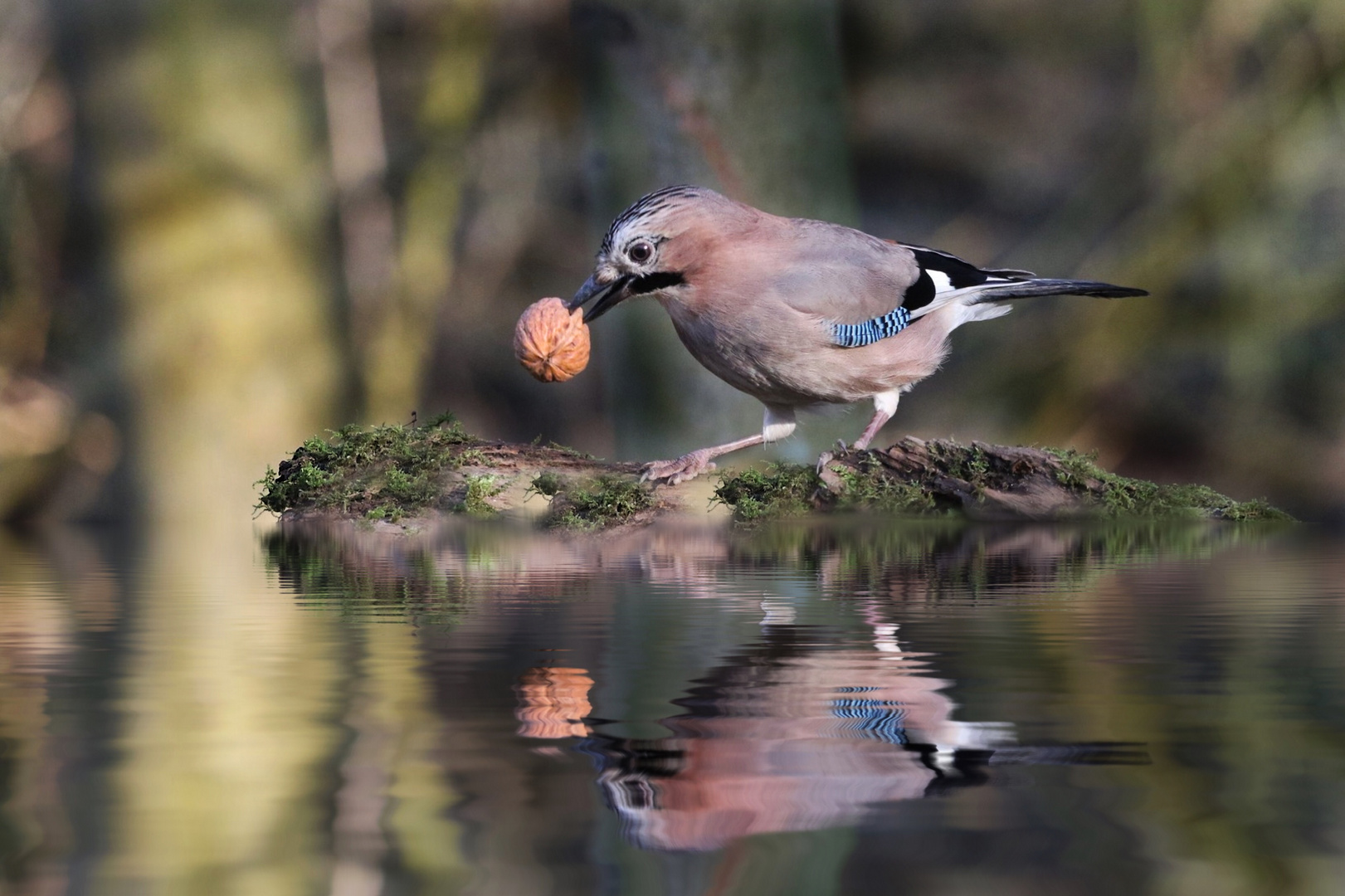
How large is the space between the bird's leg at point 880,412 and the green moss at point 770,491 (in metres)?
0.44

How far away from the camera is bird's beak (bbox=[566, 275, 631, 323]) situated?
4621 millimetres

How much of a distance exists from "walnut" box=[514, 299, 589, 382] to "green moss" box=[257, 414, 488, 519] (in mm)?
355

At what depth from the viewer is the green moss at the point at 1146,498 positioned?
4918 mm

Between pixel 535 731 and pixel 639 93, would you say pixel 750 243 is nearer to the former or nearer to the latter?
pixel 639 93

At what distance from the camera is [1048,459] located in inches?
193

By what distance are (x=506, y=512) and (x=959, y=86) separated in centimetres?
322

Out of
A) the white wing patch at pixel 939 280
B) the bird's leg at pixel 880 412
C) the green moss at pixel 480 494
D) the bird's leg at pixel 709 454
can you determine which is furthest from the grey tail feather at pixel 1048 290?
the green moss at pixel 480 494

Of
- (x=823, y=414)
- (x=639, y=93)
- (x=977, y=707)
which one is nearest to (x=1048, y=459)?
(x=823, y=414)

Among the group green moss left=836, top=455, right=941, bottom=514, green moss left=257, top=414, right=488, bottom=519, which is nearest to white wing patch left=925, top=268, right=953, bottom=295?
green moss left=836, top=455, right=941, bottom=514

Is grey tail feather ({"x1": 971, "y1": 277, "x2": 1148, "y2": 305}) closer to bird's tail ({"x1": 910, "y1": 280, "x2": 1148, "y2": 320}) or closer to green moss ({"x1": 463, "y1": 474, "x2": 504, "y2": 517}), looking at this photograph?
bird's tail ({"x1": 910, "y1": 280, "x2": 1148, "y2": 320})

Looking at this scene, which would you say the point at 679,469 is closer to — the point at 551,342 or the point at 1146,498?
the point at 551,342

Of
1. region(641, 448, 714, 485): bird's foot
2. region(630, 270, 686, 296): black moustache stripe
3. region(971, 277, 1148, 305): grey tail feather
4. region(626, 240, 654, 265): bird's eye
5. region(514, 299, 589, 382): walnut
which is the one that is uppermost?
region(626, 240, 654, 265): bird's eye

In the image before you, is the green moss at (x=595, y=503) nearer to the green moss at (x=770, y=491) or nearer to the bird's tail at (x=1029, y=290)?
the green moss at (x=770, y=491)

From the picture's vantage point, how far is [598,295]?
468 cm
